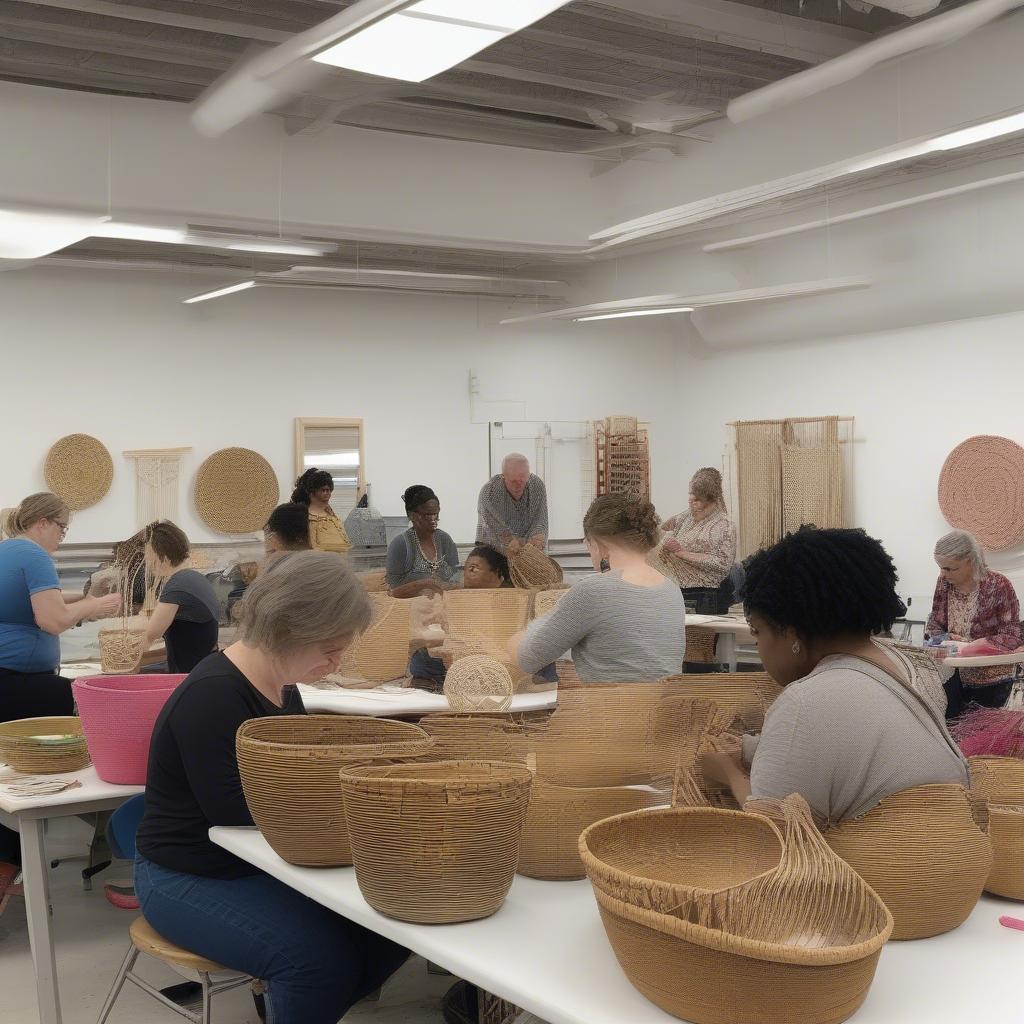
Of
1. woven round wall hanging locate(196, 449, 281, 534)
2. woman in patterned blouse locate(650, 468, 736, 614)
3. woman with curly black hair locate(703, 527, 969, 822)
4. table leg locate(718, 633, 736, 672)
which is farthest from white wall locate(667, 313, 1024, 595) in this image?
woman with curly black hair locate(703, 527, 969, 822)

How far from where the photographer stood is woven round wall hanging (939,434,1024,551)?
7223 mm

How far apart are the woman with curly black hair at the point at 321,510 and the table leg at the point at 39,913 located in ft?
13.6

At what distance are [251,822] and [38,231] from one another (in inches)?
214

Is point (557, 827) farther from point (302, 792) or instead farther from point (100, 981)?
point (100, 981)

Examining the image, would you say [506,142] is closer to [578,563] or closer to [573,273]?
[573,273]

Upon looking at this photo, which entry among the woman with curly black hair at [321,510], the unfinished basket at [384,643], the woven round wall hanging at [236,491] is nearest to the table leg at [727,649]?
the woman with curly black hair at [321,510]

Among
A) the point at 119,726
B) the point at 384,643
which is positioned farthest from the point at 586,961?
the point at 384,643

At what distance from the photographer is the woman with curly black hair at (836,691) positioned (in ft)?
6.26

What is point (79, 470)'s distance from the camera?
24.8 ft

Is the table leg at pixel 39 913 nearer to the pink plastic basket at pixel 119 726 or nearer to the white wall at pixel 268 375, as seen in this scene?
the pink plastic basket at pixel 119 726

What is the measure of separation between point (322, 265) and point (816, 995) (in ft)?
22.2

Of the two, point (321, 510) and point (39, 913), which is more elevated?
point (321, 510)

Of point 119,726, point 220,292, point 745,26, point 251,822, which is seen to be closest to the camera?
point 251,822

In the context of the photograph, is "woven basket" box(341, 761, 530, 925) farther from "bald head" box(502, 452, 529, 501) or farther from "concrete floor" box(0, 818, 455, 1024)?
"bald head" box(502, 452, 529, 501)
